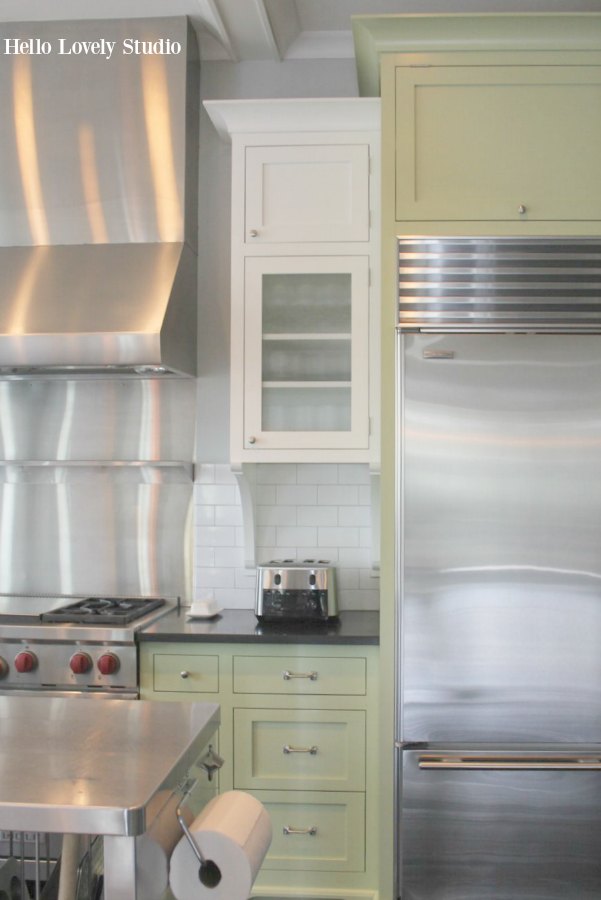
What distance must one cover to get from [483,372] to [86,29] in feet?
6.78

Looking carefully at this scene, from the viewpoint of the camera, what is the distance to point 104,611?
3.03 metres

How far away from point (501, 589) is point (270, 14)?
2.13m

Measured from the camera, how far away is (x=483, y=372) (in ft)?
8.69

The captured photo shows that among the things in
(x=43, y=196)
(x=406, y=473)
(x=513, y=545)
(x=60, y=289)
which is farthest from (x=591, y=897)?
(x=43, y=196)

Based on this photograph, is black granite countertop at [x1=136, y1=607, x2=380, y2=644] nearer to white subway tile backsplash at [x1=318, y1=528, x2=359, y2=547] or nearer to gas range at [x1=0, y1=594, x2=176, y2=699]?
gas range at [x1=0, y1=594, x2=176, y2=699]

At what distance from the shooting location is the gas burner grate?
2.91m

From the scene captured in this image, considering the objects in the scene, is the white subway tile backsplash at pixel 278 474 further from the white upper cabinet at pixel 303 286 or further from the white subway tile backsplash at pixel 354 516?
the white upper cabinet at pixel 303 286

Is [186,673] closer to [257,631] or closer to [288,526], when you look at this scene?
[257,631]

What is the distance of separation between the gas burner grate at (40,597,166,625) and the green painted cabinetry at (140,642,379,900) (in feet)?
1.01

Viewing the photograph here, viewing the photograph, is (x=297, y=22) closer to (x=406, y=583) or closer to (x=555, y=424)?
(x=555, y=424)

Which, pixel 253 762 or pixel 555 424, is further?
pixel 253 762

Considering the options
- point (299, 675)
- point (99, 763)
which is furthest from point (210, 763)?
point (299, 675)

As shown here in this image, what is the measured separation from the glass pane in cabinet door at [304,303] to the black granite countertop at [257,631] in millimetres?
1023

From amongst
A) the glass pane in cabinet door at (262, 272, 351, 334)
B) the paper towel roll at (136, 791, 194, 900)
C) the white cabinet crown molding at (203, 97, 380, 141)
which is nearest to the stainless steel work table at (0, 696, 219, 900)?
the paper towel roll at (136, 791, 194, 900)
